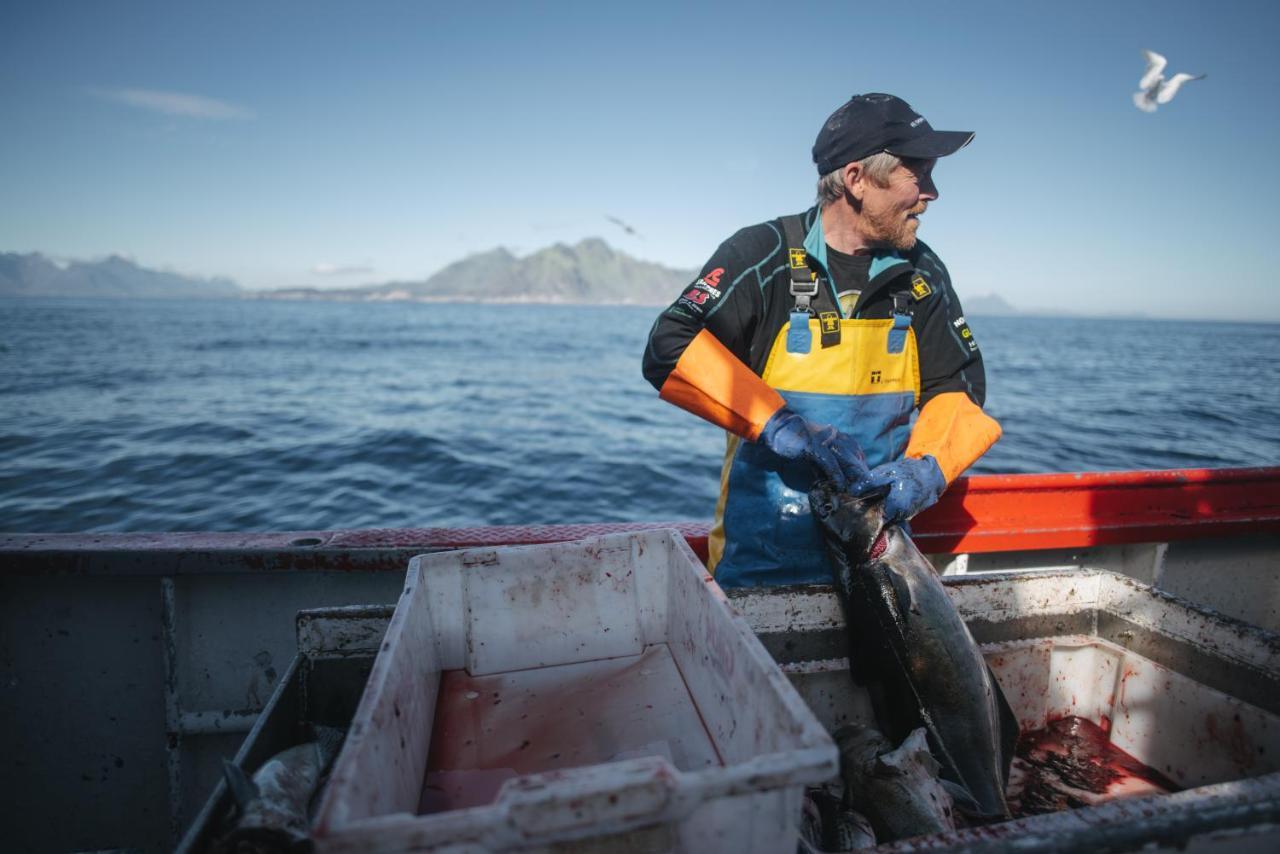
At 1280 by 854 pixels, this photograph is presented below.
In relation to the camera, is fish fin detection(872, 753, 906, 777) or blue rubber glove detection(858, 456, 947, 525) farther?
blue rubber glove detection(858, 456, 947, 525)

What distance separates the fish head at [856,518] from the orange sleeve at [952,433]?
37 centimetres

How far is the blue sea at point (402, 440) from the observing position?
8852mm

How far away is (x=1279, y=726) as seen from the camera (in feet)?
6.66

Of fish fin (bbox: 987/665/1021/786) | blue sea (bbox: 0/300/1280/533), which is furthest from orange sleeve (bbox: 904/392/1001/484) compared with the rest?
blue sea (bbox: 0/300/1280/533)

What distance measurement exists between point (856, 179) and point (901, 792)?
6.78 ft

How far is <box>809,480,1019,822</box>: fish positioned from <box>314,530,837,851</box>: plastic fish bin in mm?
732

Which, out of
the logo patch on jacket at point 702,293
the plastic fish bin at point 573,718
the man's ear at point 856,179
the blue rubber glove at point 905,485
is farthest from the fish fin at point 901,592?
the man's ear at point 856,179

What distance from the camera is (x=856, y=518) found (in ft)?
7.39

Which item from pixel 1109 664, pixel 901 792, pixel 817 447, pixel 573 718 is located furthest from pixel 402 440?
pixel 901 792

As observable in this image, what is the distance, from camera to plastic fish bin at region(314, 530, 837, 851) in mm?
991

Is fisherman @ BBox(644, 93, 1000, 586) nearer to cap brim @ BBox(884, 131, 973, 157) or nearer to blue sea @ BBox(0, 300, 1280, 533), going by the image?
cap brim @ BBox(884, 131, 973, 157)

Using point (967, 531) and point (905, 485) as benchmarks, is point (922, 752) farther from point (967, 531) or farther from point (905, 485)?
point (967, 531)

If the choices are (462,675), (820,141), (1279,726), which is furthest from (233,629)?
(1279,726)

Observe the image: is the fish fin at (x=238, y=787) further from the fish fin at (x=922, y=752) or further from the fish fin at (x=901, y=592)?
the fish fin at (x=901, y=592)
